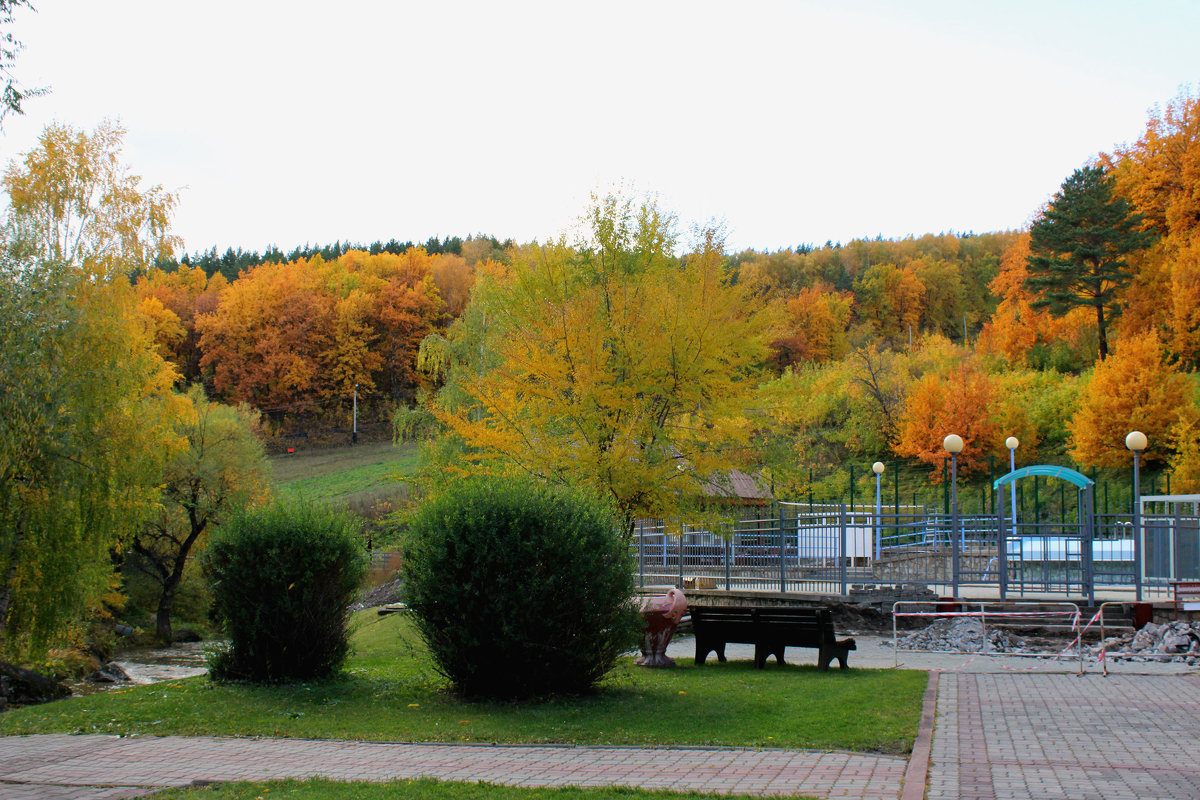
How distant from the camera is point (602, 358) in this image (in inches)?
607

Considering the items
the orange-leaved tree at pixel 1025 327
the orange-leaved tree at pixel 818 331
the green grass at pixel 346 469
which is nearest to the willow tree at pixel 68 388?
the green grass at pixel 346 469

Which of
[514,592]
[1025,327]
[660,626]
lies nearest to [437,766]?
[514,592]

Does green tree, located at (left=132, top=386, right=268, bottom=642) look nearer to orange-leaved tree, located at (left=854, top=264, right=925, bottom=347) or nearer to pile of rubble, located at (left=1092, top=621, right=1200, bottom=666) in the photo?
pile of rubble, located at (left=1092, top=621, right=1200, bottom=666)

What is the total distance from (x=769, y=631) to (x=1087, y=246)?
47.0 m

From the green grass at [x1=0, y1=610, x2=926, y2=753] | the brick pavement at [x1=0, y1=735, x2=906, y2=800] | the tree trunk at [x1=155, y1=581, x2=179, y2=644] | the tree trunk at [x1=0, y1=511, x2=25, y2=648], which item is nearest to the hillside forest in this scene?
the tree trunk at [x1=0, y1=511, x2=25, y2=648]

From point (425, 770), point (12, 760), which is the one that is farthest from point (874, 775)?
point (12, 760)

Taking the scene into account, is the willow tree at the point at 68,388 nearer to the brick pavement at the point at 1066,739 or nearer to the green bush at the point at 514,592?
the green bush at the point at 514,592

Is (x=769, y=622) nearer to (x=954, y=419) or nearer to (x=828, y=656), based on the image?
(x=828, y=656)

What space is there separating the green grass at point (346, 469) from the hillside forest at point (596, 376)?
12.3 ft

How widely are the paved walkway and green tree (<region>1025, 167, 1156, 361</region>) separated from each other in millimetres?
46982

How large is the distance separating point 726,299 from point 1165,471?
29.0 meters

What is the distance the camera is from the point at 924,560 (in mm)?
22953

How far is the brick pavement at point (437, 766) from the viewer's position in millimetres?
6253

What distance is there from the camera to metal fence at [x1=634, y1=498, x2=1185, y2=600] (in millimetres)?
16750
